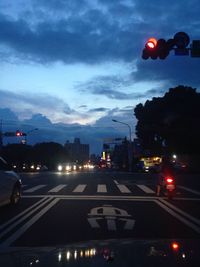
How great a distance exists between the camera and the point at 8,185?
14914mm

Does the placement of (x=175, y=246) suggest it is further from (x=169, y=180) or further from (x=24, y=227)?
(x=169, y=180)

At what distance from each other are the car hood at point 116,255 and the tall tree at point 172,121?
2281 inches

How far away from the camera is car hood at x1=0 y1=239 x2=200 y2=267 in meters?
4.90

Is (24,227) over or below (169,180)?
below

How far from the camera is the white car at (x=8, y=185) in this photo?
14378 mm

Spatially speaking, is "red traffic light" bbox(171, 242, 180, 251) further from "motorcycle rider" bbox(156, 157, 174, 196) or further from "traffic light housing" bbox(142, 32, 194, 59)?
"motorcycle rider" bbox(156, 157, 174, 196)

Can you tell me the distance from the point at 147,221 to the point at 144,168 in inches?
2095

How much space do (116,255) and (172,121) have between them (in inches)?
2715

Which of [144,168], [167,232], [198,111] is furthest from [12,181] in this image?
[198,111]

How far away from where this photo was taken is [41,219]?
12727mm

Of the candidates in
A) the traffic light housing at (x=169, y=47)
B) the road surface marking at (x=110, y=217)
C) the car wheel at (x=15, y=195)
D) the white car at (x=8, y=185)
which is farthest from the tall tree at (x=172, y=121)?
the road surface marking at (x=110, y=217)

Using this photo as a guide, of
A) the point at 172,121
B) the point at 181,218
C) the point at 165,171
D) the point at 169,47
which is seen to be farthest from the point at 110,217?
the point at 172,121

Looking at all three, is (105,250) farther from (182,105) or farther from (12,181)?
(182,105)

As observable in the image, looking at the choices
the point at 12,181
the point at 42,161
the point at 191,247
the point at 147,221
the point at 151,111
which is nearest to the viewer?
the point at 191,247
